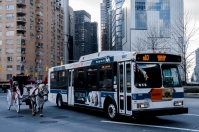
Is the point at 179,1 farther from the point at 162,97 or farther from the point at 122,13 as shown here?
the point at 162,97

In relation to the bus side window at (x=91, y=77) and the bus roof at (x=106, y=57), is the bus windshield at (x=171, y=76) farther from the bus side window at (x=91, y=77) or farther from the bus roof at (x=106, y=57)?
the bus side window at (x=91, y=77)


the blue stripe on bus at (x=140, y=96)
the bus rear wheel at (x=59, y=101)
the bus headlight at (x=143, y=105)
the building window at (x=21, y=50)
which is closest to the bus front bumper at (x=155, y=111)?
the bus headlight at (x=143, y=105)

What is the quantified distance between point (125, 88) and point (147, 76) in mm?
1077

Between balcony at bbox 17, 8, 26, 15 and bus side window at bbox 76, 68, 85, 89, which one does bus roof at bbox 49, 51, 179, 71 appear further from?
balcony at bbox 17, 8, 26, 15

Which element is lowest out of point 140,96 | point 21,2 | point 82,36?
point 140,96

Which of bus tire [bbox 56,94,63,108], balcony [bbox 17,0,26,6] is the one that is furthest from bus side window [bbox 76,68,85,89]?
balcony [bbox 17,0,26,6]

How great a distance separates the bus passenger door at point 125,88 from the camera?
10.8 meters

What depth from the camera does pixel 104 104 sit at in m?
12.8

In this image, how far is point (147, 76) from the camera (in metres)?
10.7

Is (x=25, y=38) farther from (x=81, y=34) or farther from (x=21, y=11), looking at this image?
(x=81, y=34)

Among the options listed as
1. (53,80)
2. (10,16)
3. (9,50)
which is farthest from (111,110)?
(10,16)

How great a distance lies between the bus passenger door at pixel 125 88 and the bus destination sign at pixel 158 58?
0.58m

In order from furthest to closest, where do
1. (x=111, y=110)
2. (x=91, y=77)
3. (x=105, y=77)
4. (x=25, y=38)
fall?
(x=25, y=38)
(x=91, y=77)
(x=105, y=77)
(x=111, y=110)

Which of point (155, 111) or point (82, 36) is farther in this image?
point (82, 36)
